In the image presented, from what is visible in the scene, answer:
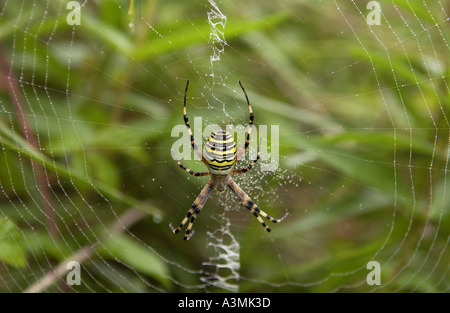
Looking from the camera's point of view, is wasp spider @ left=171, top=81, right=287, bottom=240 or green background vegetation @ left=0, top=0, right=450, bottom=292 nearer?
green background vegetation @ left=0, top=0, right=450, bottom=292

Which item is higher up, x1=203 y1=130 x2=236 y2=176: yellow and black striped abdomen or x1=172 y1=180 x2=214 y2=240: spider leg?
x1=203 y1=130 x2=236 y2=176: yellow and black striped abdomen

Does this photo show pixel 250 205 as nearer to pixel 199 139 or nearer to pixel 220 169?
pixel 220 169

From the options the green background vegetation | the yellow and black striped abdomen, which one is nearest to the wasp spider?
the yellow and black striped abdomen

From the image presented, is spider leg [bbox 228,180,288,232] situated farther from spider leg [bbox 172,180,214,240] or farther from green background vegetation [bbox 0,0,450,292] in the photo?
spider leg [bbox 172,180,214,240]

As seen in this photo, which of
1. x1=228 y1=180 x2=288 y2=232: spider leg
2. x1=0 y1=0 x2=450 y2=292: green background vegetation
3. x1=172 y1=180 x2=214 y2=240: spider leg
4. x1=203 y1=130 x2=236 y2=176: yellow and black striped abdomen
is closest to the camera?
x1=0 y1=0 x2=450 y2=292: green background vegetation

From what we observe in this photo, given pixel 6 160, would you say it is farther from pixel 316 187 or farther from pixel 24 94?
pixel 316 187

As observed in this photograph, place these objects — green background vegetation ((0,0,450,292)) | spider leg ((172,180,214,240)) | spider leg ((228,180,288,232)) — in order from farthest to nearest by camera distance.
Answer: spider leg ((228,180,288,232)), spider leg ((172,180,214,240)), green background vegetation ((0,0,450,292))

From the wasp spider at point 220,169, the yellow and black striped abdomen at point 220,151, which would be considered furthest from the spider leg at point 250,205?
the yellow and black striped abdomen at point 220,151

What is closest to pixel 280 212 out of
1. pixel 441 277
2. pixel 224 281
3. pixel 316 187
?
pixel 316 187
